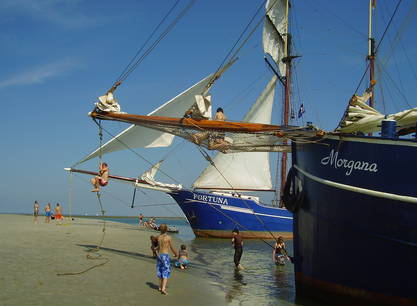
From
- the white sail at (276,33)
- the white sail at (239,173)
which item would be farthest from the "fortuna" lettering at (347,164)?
the white sail at (276,33)

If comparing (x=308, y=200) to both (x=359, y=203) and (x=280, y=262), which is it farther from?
(x=280, y=262)

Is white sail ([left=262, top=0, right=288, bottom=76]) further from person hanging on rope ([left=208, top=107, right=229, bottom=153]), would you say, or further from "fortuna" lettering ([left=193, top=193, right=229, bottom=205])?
person hanging on rope ([left=208, top=107, right=229, bottom=153])

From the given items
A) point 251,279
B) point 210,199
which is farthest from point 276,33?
point 251,279

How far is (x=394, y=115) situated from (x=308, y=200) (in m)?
2.92

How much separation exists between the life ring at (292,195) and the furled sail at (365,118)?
6.28 feet

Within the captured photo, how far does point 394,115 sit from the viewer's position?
10570 mm

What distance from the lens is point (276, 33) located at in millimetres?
39125

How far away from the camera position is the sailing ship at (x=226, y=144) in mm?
12734

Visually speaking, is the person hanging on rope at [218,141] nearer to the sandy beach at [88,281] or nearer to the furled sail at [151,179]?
the sandy beach at [88,281]

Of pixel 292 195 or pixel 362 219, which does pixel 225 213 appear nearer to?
pixel 292 195

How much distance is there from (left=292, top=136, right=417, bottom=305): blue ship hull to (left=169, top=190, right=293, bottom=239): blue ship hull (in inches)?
782

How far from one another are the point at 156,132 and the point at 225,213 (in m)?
15.6

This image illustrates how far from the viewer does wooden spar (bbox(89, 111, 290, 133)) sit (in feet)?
39.5

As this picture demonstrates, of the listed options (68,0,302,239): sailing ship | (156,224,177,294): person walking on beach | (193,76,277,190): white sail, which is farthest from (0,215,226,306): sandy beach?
(193,76,277,190): white sail
